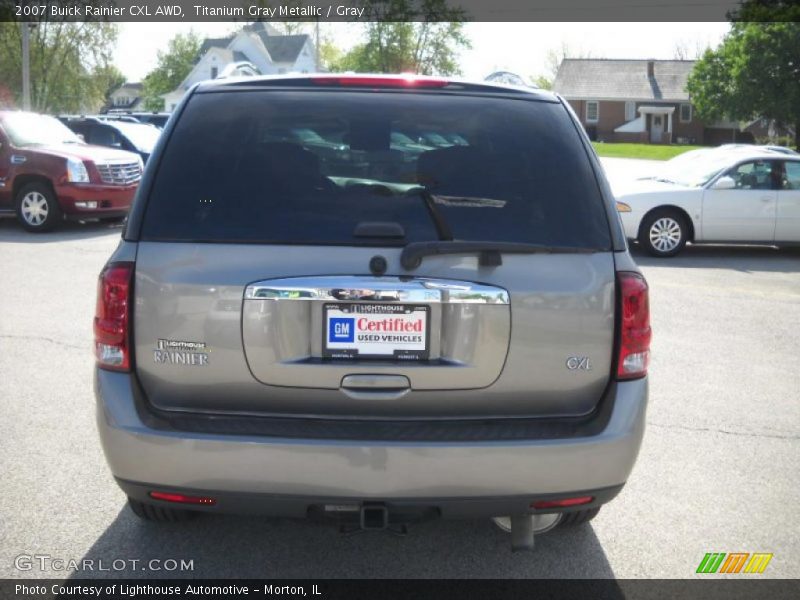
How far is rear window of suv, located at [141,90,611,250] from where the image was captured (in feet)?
10.9

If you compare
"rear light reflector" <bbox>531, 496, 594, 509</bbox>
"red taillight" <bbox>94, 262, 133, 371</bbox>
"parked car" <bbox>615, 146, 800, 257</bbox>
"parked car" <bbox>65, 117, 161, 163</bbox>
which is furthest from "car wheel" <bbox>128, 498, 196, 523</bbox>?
"parked car" <bbox>65, 117, 161, 163</bbox>

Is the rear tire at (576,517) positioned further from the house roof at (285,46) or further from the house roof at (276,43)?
the house roof at (285,46)

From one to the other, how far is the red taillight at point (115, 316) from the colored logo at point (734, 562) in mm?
2409

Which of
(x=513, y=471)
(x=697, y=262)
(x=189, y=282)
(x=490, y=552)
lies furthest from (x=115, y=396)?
(x=697, y=262)

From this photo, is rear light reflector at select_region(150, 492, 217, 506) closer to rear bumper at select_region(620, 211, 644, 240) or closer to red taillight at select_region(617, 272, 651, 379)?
red taillight at select_region(617, 272, 651, 379)

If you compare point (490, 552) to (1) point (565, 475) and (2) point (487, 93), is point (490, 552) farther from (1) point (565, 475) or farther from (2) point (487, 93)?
(2) point (487, 93)

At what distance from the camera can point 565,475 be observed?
3244 mm

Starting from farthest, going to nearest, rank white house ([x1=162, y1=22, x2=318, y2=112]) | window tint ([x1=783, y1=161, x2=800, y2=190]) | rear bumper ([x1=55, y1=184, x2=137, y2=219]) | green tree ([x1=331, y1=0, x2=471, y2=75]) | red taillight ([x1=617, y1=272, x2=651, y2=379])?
1. white house ([x1=162, y1=22, x2=318, y2=112])
2. green tree ([x1=331, y1=0, x2=471, y2=75])
3. rear bumper ([x1=55, y1=184, x2=137, y2=219])
4. window tint ([x1=783, y1=161, x2=800, y2=190])
5. red taillight ([x1=617, y1=272, x2=651, y2=379])

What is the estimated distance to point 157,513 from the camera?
398cm

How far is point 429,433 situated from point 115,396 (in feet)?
3.56

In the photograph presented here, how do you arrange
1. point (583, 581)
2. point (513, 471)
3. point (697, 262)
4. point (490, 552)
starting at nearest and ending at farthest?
point (513, 471)
point (583, 581)
point (490, 552)
point (697, 262)

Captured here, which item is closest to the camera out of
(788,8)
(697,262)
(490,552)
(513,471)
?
(513,471)

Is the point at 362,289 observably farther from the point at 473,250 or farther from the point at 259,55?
the point at 259,55

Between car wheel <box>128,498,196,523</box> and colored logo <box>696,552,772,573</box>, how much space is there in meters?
2.12
